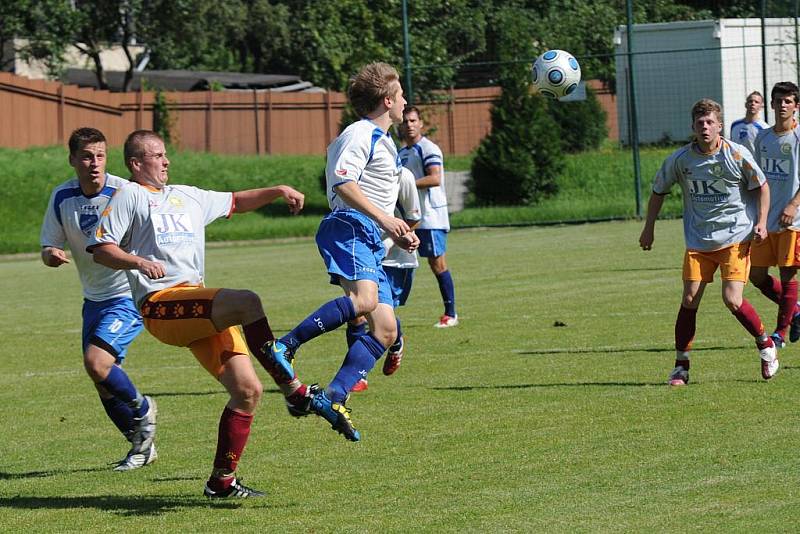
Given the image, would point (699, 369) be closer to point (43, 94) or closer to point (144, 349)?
point (144, 349)

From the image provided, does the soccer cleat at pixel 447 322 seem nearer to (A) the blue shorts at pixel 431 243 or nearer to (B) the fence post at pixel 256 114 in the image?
(A) the blue shorts at pixel 431 243

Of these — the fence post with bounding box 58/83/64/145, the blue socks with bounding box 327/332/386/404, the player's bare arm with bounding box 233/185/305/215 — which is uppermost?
the fence post with bounding box 58/83/64/145

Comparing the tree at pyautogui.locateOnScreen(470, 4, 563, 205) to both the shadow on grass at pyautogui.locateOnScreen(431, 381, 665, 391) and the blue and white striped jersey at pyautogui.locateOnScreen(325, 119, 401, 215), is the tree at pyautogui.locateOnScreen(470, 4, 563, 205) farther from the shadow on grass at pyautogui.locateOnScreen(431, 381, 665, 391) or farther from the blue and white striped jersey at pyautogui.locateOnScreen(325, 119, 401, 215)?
the blue and white striped jersey at pyautogui.locateOnScreen(325, 119, 401, 215)

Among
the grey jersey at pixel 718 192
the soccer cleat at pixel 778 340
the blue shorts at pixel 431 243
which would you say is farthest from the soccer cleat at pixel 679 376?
the blue shorts at pixel 431 243

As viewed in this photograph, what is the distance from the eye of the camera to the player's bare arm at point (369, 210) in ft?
22.4

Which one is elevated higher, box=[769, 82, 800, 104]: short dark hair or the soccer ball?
the soccer ball

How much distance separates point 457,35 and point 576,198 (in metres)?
19.0

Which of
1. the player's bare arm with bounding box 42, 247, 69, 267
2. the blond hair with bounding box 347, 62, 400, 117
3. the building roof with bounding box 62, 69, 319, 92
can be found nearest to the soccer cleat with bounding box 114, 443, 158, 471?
the player's bare arm with bounding box 42, 247, 69, 267

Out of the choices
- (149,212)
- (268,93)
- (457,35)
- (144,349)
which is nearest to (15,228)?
(268,93)

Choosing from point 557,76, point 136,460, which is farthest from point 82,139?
point 557,76

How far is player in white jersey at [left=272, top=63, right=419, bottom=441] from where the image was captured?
22.9 ft

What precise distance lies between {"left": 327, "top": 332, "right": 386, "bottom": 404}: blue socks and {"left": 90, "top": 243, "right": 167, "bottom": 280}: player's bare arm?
3.44 feet

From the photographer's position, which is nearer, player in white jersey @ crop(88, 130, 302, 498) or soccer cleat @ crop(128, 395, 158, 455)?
player in white jersey @ crop(88, 130, 302, 498)

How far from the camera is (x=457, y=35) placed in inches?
1906
